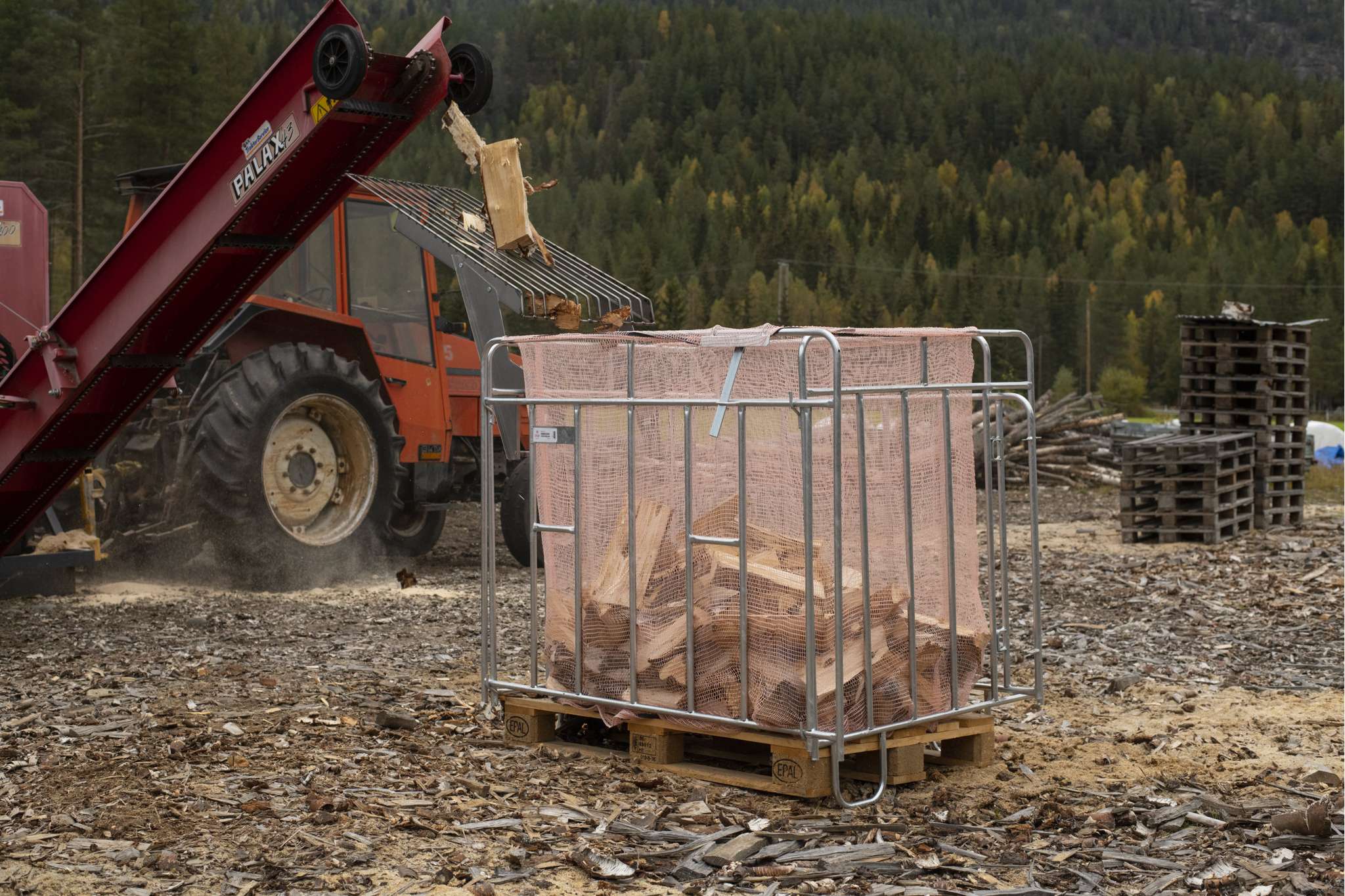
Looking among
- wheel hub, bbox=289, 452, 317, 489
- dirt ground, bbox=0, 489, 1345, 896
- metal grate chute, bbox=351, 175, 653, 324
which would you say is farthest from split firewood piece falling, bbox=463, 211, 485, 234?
wheel hub, bbox=289, 452, 317, 489

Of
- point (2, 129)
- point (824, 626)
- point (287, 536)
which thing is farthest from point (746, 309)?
point (824, 626)

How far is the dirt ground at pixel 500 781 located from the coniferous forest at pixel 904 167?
45003 millimetres

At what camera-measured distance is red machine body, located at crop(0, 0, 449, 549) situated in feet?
22.7

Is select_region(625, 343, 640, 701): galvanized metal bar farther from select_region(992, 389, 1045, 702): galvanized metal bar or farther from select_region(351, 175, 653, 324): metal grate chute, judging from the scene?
select_region(351, 175, 653, 324): metal grate chute

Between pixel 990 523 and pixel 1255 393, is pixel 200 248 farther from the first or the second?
pixel 1255 393

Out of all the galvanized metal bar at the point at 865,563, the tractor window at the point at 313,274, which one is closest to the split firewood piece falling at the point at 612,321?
the galvanized metal bar at the point at 865,563

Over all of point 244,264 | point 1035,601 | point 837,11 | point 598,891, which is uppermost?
point 837,11

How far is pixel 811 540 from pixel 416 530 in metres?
7.38

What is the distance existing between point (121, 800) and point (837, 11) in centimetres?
12706

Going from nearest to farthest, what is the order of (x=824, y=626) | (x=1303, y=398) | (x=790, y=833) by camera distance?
(x=790, y=833) → (x=824, y=626) → (x=1303, y=398)

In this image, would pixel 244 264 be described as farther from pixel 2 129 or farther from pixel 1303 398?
pixel 2 129

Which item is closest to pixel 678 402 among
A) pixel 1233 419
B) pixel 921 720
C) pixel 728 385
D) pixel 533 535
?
pixel 728 385

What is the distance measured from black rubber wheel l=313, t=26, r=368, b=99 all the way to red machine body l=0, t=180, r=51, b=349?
11.6 feet

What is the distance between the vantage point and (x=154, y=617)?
9.23 m
